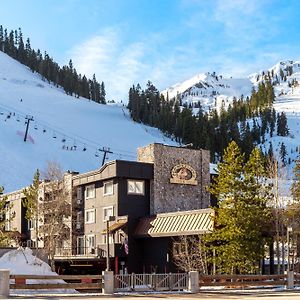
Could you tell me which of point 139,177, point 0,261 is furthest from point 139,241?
point 0,261

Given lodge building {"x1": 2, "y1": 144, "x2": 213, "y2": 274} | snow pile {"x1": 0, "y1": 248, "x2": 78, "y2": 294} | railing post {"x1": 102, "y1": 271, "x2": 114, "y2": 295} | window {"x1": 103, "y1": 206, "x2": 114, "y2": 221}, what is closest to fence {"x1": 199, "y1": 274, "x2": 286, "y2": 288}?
railing post {"x1": 102, "y1": 271, "x2": 114, "y2": 295}

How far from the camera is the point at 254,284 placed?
124 feet

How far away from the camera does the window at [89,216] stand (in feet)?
186

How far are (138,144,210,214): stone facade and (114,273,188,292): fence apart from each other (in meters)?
17.3

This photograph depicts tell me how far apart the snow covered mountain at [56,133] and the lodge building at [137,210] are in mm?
38838

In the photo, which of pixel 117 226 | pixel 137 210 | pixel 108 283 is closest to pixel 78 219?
pixel 137 210

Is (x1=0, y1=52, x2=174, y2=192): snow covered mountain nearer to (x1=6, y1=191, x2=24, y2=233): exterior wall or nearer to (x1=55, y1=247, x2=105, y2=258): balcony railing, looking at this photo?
(x1=6, y1=191, x2=24, y2=233): exterior wall

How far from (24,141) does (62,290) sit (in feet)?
301

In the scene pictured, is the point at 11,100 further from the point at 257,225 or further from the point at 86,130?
the point at 257,225

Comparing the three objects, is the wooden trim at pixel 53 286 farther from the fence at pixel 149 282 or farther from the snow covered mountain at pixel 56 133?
the snow covered mountain at pixel 56 133

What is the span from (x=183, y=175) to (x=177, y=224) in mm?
8808

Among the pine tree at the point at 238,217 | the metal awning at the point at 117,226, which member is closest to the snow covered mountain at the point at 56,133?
→ the metal awning at the point at 117,226

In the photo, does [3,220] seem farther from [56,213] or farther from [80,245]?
[80,245]

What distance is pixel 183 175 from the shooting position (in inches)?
2201
